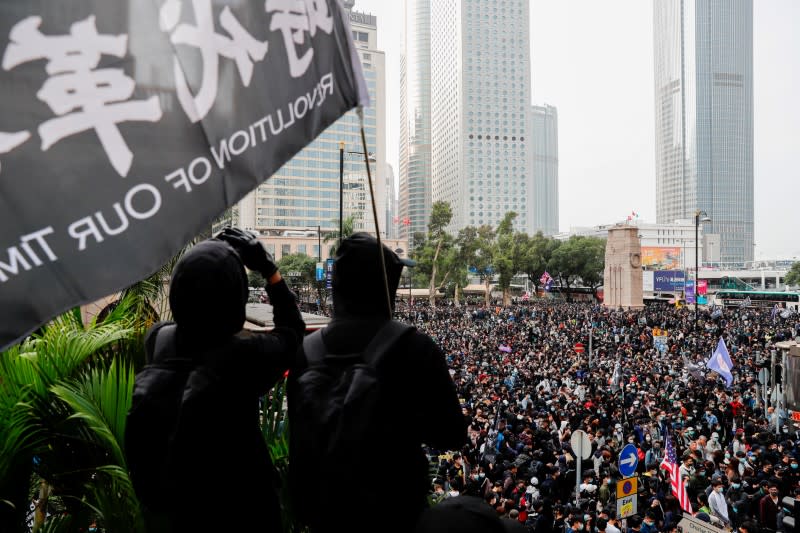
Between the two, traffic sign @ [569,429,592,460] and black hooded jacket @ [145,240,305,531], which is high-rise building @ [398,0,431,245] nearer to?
traffic sign @ [569,429,592,460]

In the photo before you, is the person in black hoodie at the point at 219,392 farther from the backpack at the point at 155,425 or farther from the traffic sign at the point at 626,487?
the traffic sign at the point at 626,487

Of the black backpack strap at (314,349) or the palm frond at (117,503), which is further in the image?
the palm frond at (117,503)

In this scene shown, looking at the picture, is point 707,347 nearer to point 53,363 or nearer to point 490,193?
point 53,363

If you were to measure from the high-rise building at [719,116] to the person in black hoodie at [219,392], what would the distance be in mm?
166196

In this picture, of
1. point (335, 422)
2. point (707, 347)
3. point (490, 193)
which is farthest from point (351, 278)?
point (490, 193)

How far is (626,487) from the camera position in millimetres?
6676

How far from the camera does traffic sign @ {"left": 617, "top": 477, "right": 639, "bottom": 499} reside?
6580mm

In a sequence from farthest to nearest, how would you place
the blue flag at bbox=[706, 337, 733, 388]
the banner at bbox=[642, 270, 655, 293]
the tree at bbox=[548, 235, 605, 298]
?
the tree at bbox=[548, 235, 605, 298], the banner at bbox=[642, 270, 655, 293], the blue flag at bbox=[706, 337, 733, 388]

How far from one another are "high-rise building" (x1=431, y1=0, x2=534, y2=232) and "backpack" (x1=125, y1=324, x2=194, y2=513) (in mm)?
133556

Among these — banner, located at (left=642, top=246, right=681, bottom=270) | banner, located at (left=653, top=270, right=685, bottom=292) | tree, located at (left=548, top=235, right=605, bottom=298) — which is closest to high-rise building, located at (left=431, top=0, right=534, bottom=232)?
banner, located at (left=642, top=246, right=681, bottom=270)

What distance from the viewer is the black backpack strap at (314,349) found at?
1.75 m

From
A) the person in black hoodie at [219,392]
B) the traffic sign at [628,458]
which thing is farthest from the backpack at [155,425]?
the traffic sign at [628,458]

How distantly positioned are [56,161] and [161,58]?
1.19 feet

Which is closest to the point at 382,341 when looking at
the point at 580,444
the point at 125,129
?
the point at 125,129
